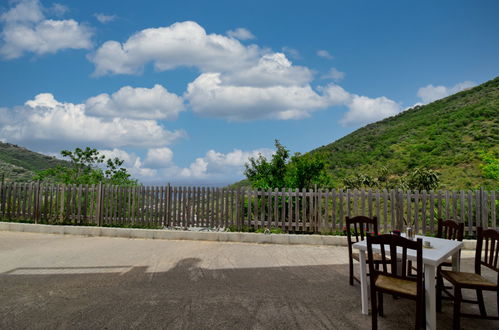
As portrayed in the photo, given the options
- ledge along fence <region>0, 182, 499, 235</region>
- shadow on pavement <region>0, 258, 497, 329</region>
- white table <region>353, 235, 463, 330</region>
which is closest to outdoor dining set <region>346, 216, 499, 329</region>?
white table <region>353, 235, 463, 330</region>

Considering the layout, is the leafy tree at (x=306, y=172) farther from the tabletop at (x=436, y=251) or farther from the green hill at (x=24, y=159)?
the green hill at (x=24, y=159)

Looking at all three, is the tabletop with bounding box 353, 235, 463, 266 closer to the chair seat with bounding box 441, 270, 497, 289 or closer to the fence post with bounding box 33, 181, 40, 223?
the chair seat with bounding box 441, 270, 497, 289

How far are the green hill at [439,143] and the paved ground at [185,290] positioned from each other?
54.9ft

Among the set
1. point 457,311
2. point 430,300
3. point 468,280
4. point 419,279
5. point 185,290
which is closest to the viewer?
point 419,279

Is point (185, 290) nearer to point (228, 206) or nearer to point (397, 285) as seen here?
point (397, 285)

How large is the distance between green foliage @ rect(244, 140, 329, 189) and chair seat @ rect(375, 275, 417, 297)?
7084 mm

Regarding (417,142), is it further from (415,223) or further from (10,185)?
(10,185)

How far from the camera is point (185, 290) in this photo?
15.3 feet

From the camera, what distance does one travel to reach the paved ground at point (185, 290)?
3674 millimetres

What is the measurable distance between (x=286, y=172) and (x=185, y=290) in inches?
275

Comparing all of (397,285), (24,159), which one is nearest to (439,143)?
(397,285)

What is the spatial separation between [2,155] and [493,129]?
57542 millimetres

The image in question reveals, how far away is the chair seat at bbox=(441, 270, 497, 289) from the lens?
3.58m

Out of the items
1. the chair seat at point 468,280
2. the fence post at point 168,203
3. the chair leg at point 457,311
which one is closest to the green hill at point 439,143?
the fence post at point 168,203
